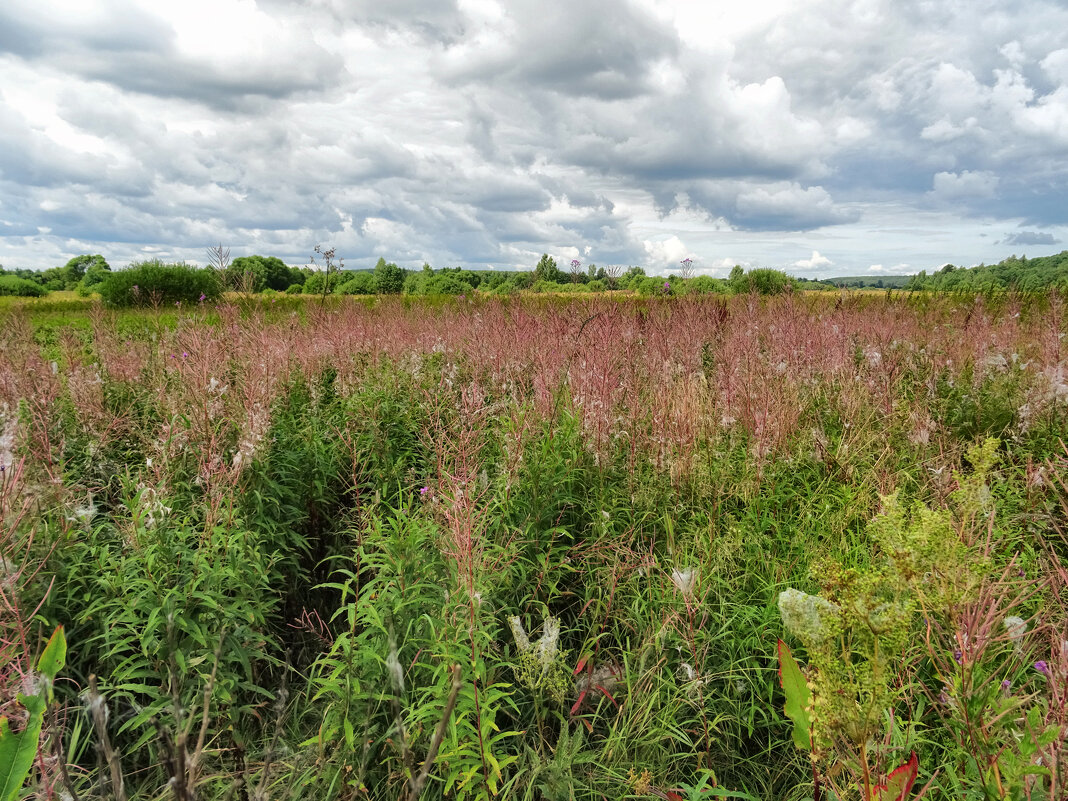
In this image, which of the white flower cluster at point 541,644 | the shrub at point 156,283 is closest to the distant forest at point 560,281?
the shrub at point 156,283

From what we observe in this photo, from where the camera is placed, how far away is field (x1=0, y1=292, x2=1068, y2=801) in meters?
1.22

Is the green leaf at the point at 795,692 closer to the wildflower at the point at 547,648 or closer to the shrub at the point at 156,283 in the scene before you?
the wildflower at the point at 547,648

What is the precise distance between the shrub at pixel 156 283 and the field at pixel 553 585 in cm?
2173

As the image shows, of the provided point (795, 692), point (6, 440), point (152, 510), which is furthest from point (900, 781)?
point (6, 440)

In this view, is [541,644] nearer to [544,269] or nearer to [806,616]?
[806,616]

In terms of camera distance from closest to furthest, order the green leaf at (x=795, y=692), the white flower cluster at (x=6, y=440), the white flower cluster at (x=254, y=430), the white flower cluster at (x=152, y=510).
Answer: the green leaf at (x=795, y=692), the white flower cluster at (x=6, y=440), the white flower cluster at (x=152, y=510), the white flower cluster at (x=254, y=430)

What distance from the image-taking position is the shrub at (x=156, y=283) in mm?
22891

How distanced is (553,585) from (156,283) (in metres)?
28.5

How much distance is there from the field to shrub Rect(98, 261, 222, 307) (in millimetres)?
21733

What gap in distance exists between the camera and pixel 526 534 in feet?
9.79

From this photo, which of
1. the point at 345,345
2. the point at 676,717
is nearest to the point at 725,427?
the point at 676,717

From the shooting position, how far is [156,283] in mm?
24828

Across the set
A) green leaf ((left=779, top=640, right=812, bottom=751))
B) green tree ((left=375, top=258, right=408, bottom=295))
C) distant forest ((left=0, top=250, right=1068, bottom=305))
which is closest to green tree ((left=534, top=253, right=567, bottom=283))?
distant forest ((left=0, top=250, right=1068, bottom=305))

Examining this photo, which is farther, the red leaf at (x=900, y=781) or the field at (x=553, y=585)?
the field at (x=553, y=585)
